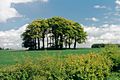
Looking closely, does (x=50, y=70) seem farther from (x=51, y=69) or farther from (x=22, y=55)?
A: (x=22, y=55)

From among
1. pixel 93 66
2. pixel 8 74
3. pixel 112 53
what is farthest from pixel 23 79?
pixel 112 53

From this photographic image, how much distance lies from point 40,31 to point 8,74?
66183mm

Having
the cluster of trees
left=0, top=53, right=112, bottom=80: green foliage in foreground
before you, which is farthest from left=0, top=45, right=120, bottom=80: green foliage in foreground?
the cluster of trees

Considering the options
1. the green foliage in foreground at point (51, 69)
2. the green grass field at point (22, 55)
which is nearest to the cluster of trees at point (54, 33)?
the green grass field at point (22, 55)

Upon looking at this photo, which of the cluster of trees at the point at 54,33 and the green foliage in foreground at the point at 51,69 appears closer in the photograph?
the green foliage in foreground at the point at 51,69

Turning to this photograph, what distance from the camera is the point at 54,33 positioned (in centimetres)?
8488

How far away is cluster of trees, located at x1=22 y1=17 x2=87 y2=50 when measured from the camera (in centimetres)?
8094

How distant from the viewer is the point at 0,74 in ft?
58.8

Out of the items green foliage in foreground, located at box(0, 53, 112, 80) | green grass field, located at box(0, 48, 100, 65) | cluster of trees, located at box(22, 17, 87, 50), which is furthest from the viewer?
cluster of trees, located at box(22, 17, 87, 50)

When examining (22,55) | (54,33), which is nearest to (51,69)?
(22,55)

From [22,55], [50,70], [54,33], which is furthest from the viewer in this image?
[54,33]

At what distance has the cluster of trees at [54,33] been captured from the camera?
266ft

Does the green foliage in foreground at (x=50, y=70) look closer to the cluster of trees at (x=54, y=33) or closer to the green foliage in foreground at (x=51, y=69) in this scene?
the green foliage in foreground at (x=51, y=69)

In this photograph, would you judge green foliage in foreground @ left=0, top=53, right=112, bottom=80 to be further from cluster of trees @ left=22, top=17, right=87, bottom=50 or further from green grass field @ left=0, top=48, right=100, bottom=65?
cluster of trees @ left=22, top=17, right=87, bottom=50
